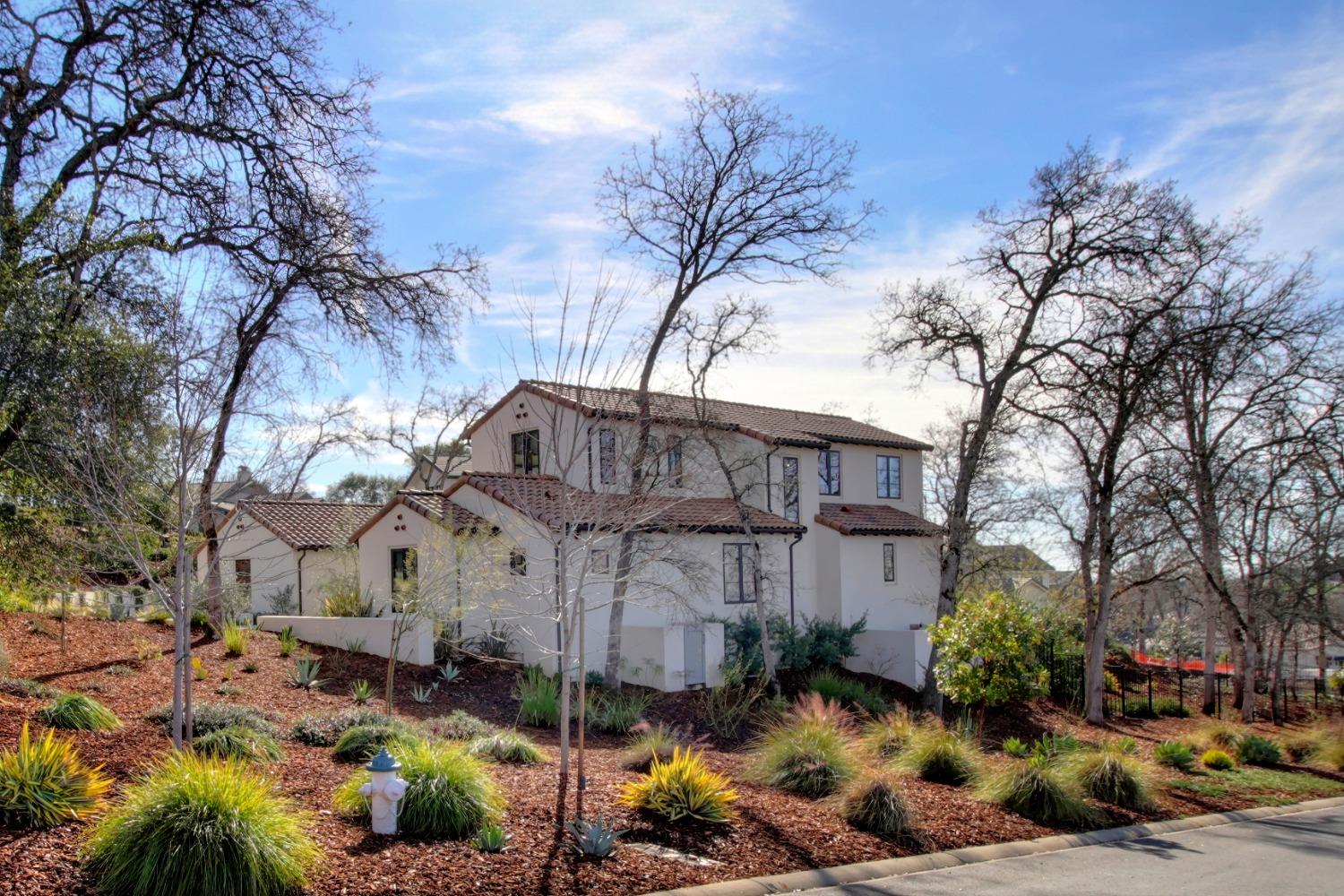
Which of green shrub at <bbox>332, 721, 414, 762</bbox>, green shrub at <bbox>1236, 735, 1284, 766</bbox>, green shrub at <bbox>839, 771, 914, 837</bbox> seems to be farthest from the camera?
green shrub at <bbox>1236, 735, 1284, 766</bbox>

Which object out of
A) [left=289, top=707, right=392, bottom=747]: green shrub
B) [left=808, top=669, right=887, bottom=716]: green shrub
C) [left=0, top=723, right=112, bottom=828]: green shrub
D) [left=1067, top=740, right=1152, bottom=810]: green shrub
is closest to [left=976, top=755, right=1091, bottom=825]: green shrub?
[left=1067, top=740, right=1152, bottom=810]: green shrub

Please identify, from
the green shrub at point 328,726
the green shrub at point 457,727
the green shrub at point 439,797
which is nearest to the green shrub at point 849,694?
the green shrub at point 457,727

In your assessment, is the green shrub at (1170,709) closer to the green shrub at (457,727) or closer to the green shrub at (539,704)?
the green shrub at (539,704)

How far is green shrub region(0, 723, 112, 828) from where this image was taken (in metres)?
6.74

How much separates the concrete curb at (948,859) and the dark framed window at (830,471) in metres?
17.4

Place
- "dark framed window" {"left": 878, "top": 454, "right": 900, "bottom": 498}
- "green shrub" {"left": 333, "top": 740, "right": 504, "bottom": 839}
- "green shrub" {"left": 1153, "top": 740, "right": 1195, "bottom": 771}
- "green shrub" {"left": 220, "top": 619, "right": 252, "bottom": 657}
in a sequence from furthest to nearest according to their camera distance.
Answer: "dark framed window" {"left": 878, "top": 454, "right": 900, "bottom": 498}
"green shrub" {"left": 220, "top": 619, "right": 252, "bottom": 657}
"green shrub" {"left": 1153, "top": 740, "right": 1195, "bottom": 771}
"green shrub" {"left": 333, "top": 740, "right": 504, "bottom": 839}

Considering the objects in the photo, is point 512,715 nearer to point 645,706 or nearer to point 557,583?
point 645,706

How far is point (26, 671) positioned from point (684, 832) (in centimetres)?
1098

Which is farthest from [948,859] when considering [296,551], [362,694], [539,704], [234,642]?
[296,551]

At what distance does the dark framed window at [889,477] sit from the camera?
31406mm

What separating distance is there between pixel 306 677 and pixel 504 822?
9.70 metres

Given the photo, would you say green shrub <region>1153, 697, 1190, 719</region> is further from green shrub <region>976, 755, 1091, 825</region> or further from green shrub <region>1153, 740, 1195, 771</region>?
green shrub <region>976, 755, 1091, 825</region>

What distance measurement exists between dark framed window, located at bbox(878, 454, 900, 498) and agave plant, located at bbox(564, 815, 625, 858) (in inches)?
966

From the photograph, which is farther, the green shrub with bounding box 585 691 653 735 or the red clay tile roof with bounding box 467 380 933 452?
the red clay tile roof with bounding box 467 380 933 452
